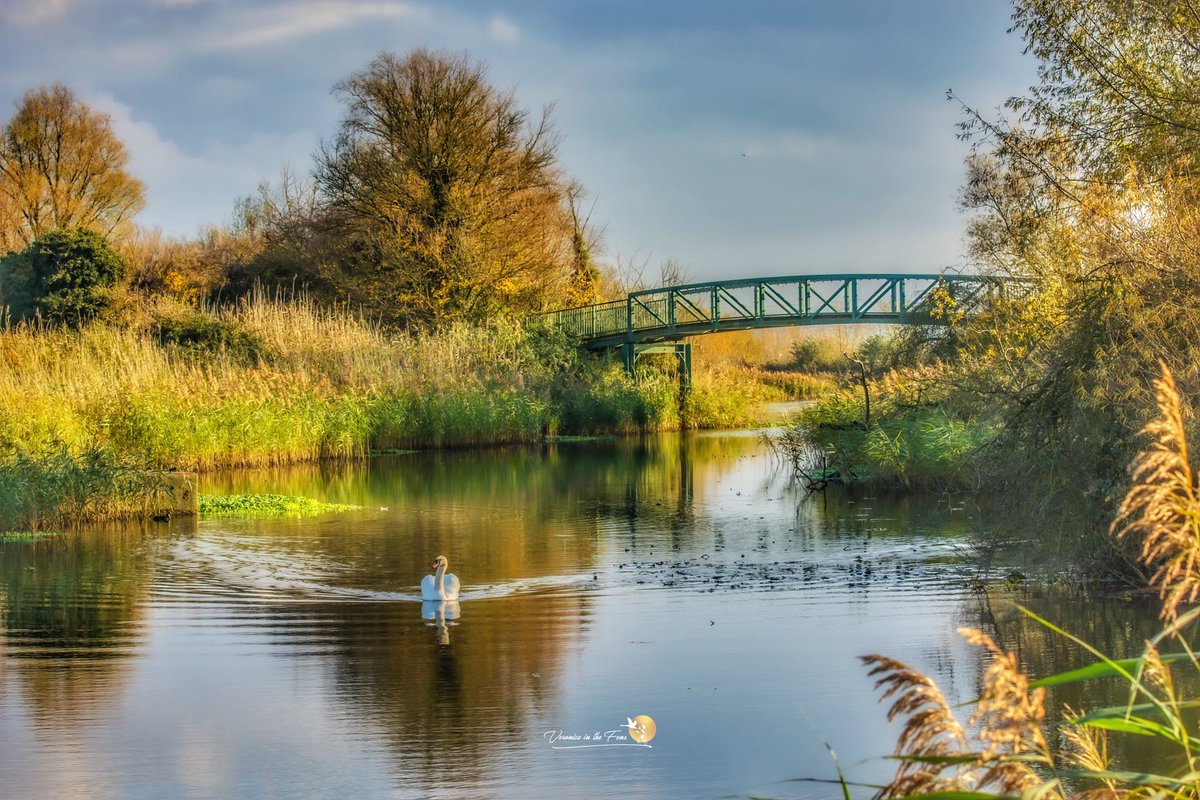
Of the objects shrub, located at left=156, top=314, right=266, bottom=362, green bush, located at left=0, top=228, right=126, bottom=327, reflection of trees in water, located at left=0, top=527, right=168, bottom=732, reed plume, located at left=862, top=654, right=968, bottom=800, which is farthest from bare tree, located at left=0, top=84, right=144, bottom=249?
reed plume, located at left=862, top=654, right=968, bottom=800

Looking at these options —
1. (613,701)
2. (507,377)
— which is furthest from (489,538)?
(507,377)

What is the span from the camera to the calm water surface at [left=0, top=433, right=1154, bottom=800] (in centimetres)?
546

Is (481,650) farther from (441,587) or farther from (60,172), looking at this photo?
(60,172)

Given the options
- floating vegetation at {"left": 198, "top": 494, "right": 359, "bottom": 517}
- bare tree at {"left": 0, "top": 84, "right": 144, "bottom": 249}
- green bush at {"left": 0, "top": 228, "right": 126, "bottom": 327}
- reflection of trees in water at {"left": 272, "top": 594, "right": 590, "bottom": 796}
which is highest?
bare tree at {"left": 0, "top": 84, "right": 144, "bottom": 249}

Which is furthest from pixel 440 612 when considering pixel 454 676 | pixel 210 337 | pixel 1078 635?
pixel 210 337

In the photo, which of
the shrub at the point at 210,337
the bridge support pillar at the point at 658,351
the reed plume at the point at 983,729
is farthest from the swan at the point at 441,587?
the bridge support pillar at the point at 658,351

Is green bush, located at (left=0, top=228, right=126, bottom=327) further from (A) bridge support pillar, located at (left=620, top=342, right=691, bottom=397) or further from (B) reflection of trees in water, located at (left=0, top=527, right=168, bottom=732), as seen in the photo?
(B) reflection of trees in water, located at (left=0, top=527, right=168, bottom=732)

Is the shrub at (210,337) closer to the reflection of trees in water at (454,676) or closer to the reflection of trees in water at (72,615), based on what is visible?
the reflection of trees in water at (72,615)

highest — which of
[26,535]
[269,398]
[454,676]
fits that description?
[269,398]

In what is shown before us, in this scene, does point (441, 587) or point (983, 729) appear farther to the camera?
point (441, 587)

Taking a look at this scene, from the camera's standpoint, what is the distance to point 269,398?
22.0 meters

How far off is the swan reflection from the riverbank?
6157mm

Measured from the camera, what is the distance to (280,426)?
848 inches

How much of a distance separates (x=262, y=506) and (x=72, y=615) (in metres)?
5.88
